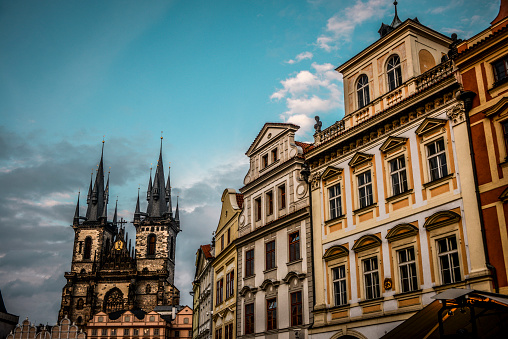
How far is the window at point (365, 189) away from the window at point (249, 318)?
10.2m

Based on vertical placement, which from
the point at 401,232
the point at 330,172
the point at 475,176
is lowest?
the point at 401,232

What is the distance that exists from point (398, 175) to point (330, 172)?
4140mm

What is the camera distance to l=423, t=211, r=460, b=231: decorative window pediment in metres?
18.3

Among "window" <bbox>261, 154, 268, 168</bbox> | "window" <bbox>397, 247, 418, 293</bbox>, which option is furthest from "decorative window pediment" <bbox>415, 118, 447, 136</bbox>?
"window" <bbox>261, 154, 268, 168</bbox>

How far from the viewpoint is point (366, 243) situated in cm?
2181

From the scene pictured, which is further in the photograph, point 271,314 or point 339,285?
point 271,314

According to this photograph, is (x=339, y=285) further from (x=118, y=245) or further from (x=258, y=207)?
(x=118, y=245)

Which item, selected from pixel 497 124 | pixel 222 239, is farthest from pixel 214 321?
pixel 497 124

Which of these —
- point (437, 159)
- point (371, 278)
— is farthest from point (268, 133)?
point (437, 159)

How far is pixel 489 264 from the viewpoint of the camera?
16.8 meters

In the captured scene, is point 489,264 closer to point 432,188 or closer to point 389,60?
point 432,188

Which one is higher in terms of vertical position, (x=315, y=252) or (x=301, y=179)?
(x=301, y=179)

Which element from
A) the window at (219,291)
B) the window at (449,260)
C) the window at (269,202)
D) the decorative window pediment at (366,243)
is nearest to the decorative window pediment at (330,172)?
the decorative window pediment at (366,243)

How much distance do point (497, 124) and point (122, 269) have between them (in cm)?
10263
